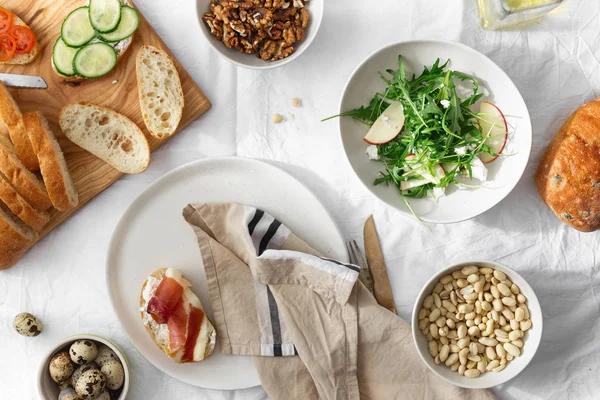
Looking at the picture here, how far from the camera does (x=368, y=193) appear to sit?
187cm

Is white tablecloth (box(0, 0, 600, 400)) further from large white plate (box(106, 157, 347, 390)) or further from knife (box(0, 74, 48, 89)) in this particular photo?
knife (box(0, 74, 48, 89))

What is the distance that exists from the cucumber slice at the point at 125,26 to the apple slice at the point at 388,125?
832 mm

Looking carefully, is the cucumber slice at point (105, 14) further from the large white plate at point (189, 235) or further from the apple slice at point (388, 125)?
the apple slice at point (388, 125)

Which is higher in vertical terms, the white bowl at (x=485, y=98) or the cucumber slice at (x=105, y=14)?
the cucumber slice at (x=105, y=14)

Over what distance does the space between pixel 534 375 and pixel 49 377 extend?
5.35ft

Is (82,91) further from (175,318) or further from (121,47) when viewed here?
(175,318)

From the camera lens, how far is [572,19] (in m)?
1.86

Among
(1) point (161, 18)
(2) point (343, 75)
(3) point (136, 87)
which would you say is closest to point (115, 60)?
(3) point (136, 87)

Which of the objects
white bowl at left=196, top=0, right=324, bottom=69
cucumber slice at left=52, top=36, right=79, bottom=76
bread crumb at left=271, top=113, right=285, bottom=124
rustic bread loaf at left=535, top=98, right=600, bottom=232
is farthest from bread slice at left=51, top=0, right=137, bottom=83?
rustic bread loaf at left=535, top=98, right=600, bottom=232

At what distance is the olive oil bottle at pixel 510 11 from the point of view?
5.65 feet

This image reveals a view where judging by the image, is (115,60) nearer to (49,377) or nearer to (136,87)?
(136,87)

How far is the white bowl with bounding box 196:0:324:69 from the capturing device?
176 centimetres

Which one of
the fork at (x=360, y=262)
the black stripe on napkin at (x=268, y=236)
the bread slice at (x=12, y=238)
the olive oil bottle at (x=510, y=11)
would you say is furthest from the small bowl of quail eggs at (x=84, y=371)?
the olive oil bottle at (x=510, y=11)

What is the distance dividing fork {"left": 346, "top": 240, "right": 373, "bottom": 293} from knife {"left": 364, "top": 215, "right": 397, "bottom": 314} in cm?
1
